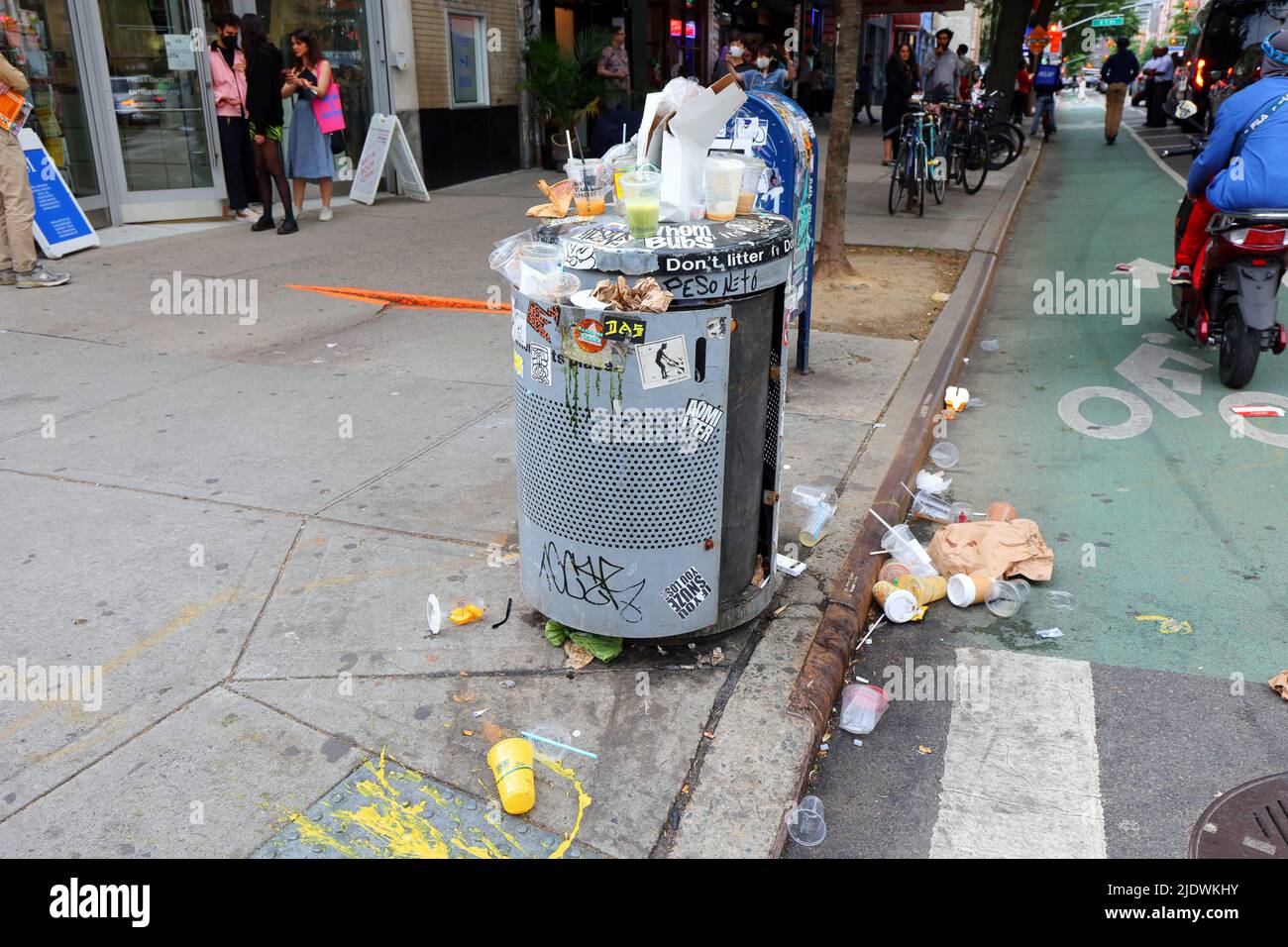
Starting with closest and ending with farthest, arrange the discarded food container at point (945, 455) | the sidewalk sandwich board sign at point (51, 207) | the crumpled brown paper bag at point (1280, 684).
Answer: the crumpled brown paper bag at point (1280, 684) < the discarded food container at point (945, 455) < the sidewalk sandwich board sign at point (51, 207)

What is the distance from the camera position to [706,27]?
23.8 meters

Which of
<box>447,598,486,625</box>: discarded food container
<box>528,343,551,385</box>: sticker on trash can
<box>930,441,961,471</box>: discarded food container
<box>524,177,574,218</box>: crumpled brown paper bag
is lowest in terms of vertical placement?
<box>930,441,961,471</box>: discarded food container

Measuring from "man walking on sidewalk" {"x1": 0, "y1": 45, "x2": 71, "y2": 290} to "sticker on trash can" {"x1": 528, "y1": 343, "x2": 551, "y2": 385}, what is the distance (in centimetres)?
666

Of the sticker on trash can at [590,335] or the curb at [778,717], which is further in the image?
the sticker on trash can at [590,335]

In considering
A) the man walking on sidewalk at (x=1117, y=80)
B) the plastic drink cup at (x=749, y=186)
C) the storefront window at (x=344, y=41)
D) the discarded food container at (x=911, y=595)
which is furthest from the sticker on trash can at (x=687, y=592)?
the man walking on sidewalk at (x=1117, y=80)

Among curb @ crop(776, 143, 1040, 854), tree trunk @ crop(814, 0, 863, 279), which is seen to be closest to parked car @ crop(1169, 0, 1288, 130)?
tree trunk @ crop(814, 0, 863, 279)

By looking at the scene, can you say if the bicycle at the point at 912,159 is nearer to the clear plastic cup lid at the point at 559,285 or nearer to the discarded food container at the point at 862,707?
the discarded food container at the point at 862,707

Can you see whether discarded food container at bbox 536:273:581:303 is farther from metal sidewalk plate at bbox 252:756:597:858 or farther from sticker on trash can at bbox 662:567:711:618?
metal sidewalk plate at bbox 252:756:597:858

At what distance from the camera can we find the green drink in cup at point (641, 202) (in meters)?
3.07

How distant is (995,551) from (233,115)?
961cm

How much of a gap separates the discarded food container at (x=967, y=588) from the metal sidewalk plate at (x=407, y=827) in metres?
1.98

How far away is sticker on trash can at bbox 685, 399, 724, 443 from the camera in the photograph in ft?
10.2

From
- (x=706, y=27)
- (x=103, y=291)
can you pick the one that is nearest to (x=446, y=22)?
(x=103, y=291)

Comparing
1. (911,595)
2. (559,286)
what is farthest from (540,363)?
(911,595)
